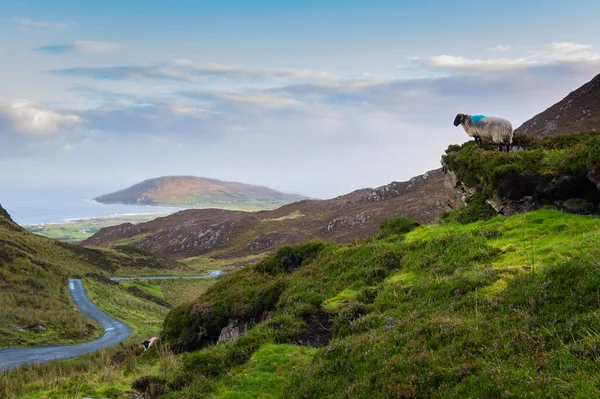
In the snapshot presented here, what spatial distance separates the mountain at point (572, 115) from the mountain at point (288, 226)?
101ft

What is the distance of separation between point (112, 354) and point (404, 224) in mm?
19640

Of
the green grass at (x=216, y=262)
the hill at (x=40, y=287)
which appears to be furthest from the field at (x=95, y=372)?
the green grass at (x=216, y=262)

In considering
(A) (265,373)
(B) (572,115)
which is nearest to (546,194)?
(A) (265,373)

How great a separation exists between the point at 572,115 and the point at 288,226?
94740 mm

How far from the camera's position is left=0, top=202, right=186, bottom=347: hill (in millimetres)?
36281

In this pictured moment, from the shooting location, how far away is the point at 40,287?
52.1 m

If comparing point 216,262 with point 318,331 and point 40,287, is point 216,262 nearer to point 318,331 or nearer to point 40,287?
point 40,287

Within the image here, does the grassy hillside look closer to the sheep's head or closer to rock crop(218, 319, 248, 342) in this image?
rock crop(218, 319, 248, 342)

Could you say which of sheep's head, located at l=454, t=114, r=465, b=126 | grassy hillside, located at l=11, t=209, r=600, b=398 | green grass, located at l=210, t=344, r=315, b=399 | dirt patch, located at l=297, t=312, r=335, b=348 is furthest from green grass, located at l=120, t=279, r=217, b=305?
green grass, located at l=210, t=344, r=315, b=399

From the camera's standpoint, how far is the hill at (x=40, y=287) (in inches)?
1428

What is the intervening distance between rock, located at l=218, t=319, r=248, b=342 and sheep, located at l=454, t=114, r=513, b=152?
1860 cm

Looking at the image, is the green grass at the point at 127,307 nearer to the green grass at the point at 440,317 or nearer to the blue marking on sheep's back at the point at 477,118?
the green grass at the point at 440,317

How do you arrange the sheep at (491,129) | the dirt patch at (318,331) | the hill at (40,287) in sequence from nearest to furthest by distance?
the dirt patch at (318,331), the sheep at (491,129), the hill at (40,287)

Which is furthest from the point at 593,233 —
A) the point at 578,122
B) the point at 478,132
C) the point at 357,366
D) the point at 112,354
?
the point at 578,122
